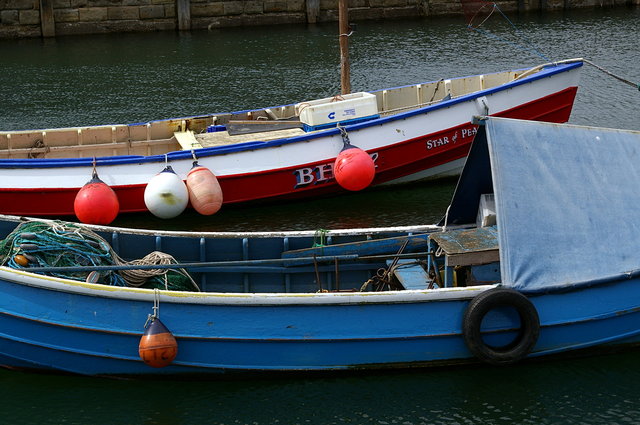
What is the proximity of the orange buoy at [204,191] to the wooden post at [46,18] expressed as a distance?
17893 millimetres

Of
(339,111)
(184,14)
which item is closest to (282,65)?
(184,14)

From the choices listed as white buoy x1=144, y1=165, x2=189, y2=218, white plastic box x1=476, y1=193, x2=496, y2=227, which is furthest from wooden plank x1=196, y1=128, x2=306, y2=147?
white plastic box x1=476, y1=193, x2=496, y2=227

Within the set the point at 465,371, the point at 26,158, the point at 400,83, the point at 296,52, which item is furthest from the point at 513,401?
the point at 296,52

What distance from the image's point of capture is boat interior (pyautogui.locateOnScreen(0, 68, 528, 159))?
14.4 metres

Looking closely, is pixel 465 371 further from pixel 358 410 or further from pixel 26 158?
pixel 26 158

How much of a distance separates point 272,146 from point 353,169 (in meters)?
1.31

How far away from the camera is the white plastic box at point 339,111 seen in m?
14.3

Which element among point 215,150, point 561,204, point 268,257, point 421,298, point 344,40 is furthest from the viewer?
point 344,40

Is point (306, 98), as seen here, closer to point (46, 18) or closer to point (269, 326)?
point (46, 18)

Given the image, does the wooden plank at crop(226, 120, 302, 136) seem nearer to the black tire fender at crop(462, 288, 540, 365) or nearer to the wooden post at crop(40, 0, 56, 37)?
the black tire fender at crop(462, 288, 540, 365)

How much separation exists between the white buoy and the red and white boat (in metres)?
→ 0.52

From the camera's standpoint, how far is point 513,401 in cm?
913

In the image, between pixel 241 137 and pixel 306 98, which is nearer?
pixel 241 137

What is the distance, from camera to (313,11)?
1191 inches
